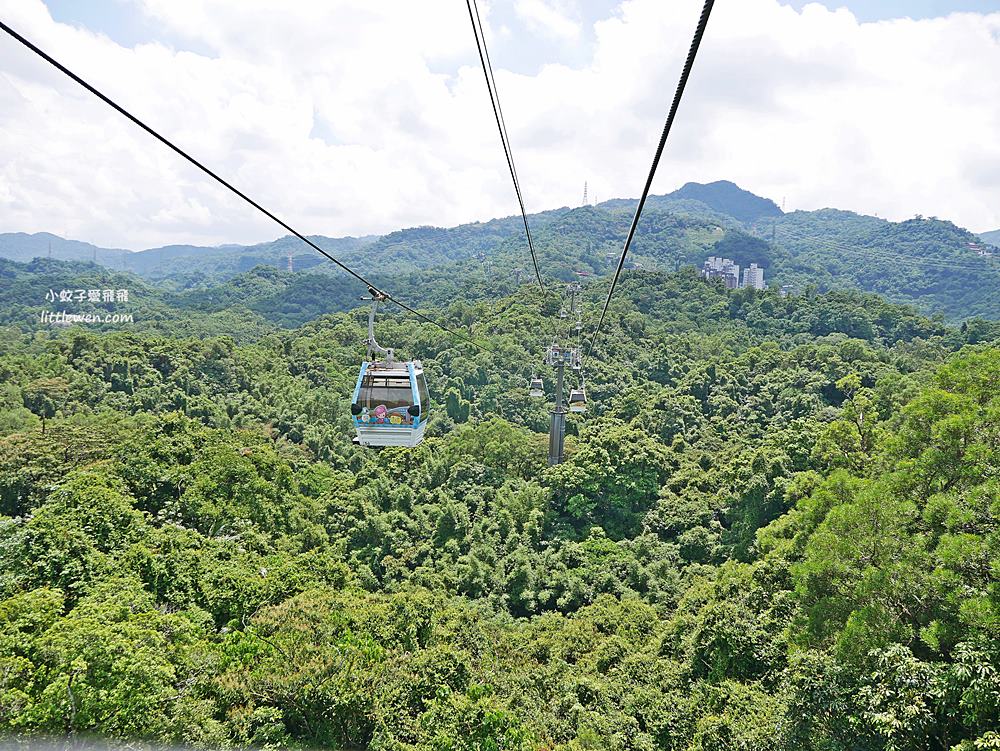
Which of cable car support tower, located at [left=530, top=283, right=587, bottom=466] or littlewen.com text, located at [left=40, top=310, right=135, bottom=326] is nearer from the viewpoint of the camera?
cable car support tower, located at [left=530, top=283, right=587, bottom=466]

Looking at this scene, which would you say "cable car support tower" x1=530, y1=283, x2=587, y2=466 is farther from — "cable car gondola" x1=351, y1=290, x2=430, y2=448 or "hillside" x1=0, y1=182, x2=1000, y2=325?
"hillside" x1=0, y1=182, x2=1000, y2=325

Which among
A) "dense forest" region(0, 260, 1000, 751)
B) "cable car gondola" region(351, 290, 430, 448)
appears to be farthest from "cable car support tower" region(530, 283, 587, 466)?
"cable car gondola" region(351, 290, 430, 448)

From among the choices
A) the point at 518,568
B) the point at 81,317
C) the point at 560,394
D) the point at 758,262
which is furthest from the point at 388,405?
the point at 758,262

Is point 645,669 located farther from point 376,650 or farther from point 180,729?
point 180,729

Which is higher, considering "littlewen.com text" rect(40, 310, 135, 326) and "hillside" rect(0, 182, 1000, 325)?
"hillside" rect(0, 182, 1000, 325)

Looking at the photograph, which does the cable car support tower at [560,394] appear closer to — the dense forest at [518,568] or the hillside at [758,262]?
the dense forest at [518,568]

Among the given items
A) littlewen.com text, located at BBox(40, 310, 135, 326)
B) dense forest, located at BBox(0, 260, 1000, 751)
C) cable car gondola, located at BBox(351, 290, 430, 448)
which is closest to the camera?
dense forest, located at BBox(0, 260, 1000, 751)

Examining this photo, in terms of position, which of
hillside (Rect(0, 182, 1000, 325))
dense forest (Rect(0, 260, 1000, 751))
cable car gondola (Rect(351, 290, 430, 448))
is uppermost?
hillside (Rect(0, 182, 1000, 325))

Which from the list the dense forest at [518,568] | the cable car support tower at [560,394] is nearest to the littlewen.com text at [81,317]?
the dense forest at [518,568]

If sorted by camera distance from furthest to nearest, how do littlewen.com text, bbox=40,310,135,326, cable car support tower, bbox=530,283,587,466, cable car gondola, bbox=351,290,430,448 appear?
littlewen.com text, bbox=40,310,135,326, cable car support tower, bbox=530,283,587,466, cable car gondola, bbox=351,290,430,448
